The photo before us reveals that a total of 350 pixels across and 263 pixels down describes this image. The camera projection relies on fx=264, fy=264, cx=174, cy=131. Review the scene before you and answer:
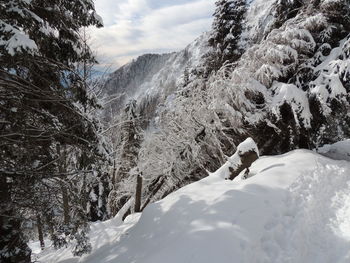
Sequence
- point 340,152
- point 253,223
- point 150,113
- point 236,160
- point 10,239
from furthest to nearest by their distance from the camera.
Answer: point 150,113
point 340,152
point 236,160
point 10,239
point 253,223

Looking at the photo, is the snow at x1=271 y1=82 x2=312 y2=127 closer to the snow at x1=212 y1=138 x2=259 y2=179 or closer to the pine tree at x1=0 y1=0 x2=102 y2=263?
the snow at x1=212 y1=138 x2=259 y2=179

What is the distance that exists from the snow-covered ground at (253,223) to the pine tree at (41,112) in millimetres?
2095

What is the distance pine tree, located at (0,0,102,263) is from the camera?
4850 mm

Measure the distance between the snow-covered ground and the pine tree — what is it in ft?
6.87

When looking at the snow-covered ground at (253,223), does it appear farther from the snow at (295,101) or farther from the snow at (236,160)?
the snow at (295,101)

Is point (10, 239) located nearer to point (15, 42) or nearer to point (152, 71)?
point (15, 42)

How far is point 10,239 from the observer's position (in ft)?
18.3

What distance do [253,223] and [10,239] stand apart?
4982 millimetres

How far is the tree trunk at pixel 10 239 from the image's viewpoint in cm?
538

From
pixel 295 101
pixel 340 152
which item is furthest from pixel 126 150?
pixel 340 152

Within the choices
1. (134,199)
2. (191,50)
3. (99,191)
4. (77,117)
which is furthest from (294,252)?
(191,50)

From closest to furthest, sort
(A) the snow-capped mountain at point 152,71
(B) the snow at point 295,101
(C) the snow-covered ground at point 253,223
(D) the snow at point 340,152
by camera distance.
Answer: (C) the snow-covered ground at point 253,223 < (B) the snow at point 295,101 < (D) the snow at point 340,152 < (A) the snow-capped mountain at point 152,71

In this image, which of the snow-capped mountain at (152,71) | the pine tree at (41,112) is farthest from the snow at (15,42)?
the snow-capped mountain at (152,71)

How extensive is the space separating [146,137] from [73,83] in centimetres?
640
